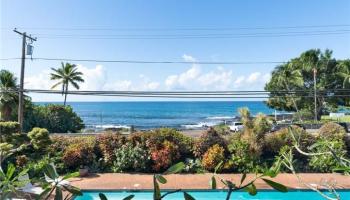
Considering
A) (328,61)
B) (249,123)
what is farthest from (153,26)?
(328,61)

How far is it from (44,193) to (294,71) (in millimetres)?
38542

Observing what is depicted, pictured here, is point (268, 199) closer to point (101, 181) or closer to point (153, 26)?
point (101, 181)

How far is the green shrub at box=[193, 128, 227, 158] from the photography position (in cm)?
1486

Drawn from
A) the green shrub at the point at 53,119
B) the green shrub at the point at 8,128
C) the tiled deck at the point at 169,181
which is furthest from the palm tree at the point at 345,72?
the green shrub at the point at 8,128

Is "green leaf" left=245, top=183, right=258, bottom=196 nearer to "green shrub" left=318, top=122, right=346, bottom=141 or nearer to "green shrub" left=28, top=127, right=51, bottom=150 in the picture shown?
"green shrub" left=28, top=127, right=51, bottom=150

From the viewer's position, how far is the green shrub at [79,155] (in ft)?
46.6

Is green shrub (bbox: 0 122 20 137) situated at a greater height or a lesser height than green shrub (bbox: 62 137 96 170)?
greater

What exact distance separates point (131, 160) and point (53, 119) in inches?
611

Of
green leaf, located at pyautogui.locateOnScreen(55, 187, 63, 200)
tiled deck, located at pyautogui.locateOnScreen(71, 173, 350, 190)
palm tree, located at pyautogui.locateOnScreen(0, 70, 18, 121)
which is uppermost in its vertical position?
palm tree, located at pyautogui.locateOnScreen(0, 70, 18, 121)

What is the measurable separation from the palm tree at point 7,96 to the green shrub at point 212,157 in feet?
47.4

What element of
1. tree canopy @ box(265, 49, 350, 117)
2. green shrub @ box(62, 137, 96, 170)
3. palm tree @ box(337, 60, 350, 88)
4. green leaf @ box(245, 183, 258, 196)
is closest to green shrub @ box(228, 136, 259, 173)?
green shrub @ box(62, 137, 96, 170)

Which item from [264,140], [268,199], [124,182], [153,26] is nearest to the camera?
[268,199]

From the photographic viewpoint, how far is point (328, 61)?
124ft

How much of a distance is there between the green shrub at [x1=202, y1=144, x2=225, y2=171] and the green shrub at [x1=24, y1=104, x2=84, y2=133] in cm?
1613
